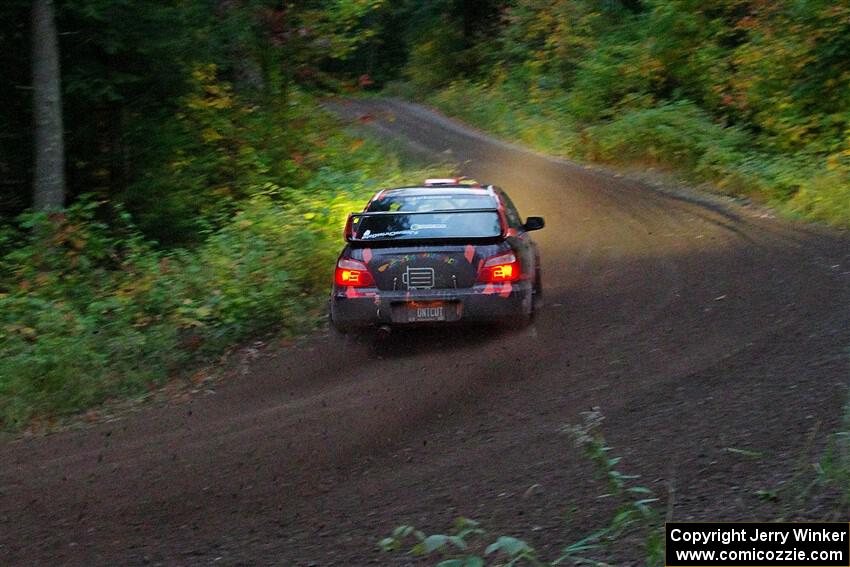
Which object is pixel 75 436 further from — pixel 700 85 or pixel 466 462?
pixel 700 85

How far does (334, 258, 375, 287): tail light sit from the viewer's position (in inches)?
422

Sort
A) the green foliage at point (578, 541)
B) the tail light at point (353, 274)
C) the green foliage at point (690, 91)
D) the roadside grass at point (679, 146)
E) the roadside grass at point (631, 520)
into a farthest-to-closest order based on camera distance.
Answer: the green foliage at point (690, 91)
the roadside grass at point (679, 146)
the tail light at point (353, 274)
the roadside grass at point (631, 520)
the green foliage at point (578, 541)

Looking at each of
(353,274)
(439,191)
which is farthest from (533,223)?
(353,274)

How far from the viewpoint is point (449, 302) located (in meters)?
10.6

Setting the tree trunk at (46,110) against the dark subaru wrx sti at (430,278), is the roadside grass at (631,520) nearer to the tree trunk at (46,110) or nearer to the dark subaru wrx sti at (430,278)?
the dark subaru wrx sti at (430,278)

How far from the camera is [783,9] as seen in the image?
25.2 metres

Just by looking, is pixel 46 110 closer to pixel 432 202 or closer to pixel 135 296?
pixel 135 296

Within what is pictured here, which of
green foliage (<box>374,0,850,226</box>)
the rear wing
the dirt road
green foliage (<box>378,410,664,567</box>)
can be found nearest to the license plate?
the dirt road

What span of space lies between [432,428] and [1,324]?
6.17 metres

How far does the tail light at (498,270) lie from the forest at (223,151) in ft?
9.74

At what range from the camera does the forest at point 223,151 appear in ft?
40.2

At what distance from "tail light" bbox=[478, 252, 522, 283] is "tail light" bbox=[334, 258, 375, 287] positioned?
1161 millimetres

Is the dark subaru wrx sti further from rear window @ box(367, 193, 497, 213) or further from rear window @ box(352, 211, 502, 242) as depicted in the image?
rear window @ box(367, 193, 497, 213)

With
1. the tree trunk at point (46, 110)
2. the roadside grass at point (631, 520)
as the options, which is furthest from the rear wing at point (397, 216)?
the tree trunk at point (46, 110)
